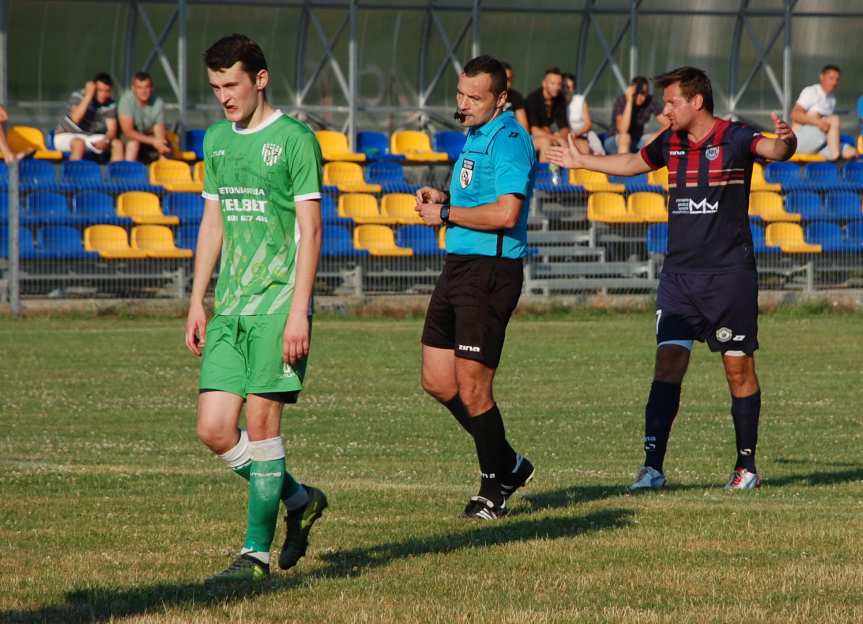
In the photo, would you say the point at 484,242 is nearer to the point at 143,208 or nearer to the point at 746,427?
the point at 746,427

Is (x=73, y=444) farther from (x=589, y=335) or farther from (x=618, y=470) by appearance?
(x=589, y=335)

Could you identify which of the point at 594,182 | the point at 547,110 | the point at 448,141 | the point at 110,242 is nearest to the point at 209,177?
the point at 110,242

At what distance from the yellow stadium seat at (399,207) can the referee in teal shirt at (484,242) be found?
15179 millimetres

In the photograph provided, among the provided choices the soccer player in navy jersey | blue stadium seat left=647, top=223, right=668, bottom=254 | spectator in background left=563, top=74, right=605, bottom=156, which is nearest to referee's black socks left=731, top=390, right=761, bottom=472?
the soccer player in navy jersey

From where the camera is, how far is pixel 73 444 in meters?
11.5

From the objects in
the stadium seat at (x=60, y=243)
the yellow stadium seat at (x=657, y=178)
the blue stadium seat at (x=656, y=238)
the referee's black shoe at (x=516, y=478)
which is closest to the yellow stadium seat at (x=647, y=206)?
the blue stadium seat at (x=656, y=238)

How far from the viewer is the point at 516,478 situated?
805 cm

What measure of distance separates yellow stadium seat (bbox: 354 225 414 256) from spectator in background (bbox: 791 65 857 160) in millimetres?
8076

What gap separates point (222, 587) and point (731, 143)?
421 cm

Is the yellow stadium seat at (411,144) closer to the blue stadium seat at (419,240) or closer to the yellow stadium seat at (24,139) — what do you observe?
the blue stadium seat at (419,240)

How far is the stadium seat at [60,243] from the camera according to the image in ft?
69.2

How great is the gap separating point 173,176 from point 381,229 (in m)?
3.34

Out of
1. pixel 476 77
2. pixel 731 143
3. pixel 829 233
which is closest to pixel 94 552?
pixel 476 77

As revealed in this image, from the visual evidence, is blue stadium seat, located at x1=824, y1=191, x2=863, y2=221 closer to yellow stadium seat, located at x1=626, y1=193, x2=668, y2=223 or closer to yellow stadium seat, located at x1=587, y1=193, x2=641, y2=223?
yellow stadium seat, located at x1=626, y1=193, x2=668, y2=223
